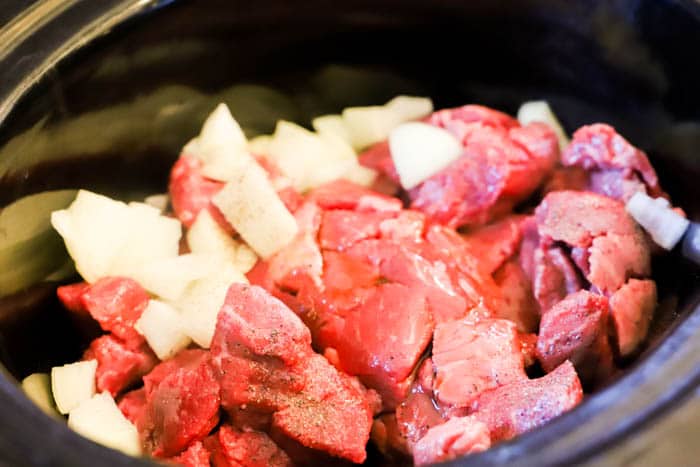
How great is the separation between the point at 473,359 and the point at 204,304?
0.68 m

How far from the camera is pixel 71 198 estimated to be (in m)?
1.96

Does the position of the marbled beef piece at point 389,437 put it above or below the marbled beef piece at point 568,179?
below

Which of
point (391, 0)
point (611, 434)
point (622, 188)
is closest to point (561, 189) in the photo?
point (622, 188)

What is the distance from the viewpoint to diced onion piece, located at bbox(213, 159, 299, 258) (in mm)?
1993

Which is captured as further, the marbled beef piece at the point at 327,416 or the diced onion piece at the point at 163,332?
the diced onion piece at the point at 163,332

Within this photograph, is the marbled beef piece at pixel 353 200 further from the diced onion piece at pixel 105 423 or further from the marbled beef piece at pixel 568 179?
the diced onion piece at pixel 105 423

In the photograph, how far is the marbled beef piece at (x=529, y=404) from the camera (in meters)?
1.41

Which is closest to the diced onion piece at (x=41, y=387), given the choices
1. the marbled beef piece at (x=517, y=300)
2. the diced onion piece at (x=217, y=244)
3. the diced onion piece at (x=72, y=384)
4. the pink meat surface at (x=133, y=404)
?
the diced onion piece at (x=72, y=384)

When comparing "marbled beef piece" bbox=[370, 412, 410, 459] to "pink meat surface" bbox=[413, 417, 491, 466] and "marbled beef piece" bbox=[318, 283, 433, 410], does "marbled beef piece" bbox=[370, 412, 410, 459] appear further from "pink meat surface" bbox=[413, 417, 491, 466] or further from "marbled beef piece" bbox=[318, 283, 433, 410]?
"pink meat surface" bbox=[413, 417, 491, 466]

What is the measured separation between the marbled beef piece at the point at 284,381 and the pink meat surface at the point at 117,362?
33 centimetres

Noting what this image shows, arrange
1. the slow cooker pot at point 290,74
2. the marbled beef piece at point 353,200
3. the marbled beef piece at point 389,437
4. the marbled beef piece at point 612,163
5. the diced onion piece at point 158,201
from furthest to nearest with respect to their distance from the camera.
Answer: the diced onion piece at point 158,201, the marbled beef piece at point 353,200, the marbled beef piece at point 612,163, the slow cooker pot at point 290,74, the marbled beef piece at point 389,437

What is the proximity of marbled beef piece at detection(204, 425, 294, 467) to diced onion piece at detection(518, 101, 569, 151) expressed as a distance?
1.23 m

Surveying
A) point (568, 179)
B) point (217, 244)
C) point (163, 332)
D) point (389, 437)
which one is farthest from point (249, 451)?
point (568, 179)

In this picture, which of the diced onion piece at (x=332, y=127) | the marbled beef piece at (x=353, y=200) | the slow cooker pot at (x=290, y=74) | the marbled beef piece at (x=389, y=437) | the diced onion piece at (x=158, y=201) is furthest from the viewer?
the diced onion piece at (x=332, y=127)
